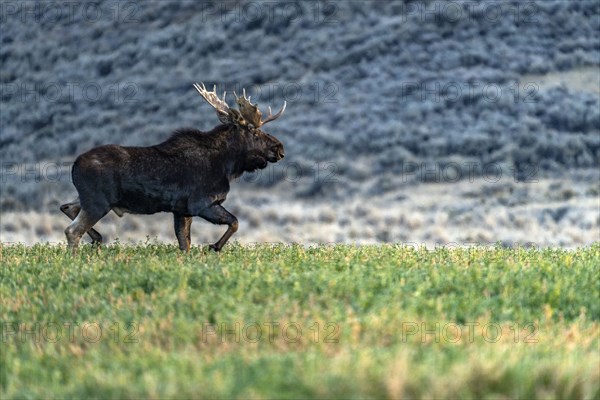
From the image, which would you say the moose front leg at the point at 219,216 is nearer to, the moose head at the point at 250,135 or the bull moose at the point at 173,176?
the bull moose at the point at 173,176

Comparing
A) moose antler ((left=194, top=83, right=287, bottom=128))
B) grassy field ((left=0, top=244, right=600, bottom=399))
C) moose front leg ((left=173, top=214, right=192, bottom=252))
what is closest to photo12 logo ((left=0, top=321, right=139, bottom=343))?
grassy field ((left=0, top=244, right=600, bottom=399))

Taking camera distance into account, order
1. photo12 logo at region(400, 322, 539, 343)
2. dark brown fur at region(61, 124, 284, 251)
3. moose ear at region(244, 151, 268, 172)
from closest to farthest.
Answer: photo12 logo at region(400, 322, 539, 343) < dark brown fur at region(61, 124, 284, 251) < moose ear at region(244, 151, 268, 172)

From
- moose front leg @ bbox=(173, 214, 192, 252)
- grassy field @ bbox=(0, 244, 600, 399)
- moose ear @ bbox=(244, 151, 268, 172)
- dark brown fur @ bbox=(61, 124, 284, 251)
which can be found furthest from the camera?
moose ear @ bbox=(244, 151, 268, 172)

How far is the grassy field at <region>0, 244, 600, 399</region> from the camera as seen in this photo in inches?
380

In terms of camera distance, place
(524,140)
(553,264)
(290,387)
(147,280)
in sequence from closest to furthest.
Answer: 1. (290,387)
2. (147,280)
3. (553,264)
4. (524,140)

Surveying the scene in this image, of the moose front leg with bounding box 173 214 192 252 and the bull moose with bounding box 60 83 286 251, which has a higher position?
the bull moose with bounding box 60 83 286 251

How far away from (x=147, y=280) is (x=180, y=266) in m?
1.00

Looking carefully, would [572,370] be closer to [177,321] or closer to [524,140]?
[177,321]

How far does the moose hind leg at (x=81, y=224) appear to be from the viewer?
18297 mm

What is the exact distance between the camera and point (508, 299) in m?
14.1

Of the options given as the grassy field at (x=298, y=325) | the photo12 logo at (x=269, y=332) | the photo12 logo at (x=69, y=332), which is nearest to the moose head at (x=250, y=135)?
the grassy field at (x=298, y=325)

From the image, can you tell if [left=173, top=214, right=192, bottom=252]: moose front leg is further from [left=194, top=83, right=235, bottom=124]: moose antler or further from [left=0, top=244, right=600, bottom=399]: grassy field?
[left=194, top=83, right=235, bottom=124]: moose antler

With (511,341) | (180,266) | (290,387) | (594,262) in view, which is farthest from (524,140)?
(290,387)

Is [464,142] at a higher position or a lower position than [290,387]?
lower
